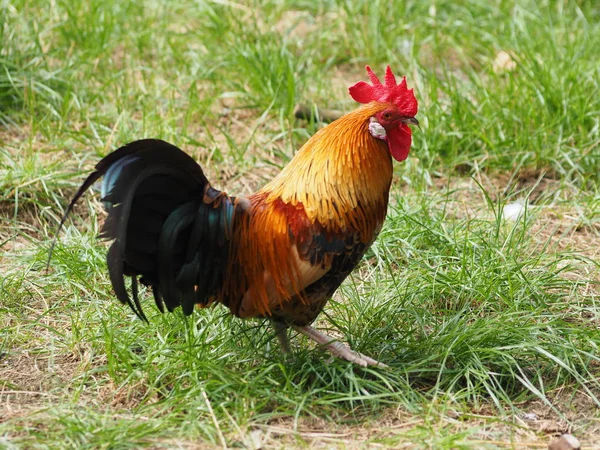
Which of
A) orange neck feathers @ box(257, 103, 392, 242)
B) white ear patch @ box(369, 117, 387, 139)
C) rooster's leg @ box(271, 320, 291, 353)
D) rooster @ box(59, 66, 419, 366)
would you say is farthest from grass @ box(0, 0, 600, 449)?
white ear patch @ box(369, 117, 387, 139)

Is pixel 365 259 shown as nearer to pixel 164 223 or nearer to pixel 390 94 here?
pixel 390 94

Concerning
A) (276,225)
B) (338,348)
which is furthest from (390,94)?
(338,348)

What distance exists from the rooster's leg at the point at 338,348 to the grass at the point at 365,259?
67 mm

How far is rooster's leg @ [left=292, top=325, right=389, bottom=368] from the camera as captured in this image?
11.7ft

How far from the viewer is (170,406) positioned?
10.9 ft

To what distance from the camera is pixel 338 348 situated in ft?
11.9

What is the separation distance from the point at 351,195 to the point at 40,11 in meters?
4.21

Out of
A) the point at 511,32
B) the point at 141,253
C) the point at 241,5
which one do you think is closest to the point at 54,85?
the point at 241,5

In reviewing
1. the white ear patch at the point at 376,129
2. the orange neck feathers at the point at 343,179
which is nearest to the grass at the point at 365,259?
the orange neck feathers at the point at 343,179

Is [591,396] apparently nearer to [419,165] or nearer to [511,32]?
[419,165]

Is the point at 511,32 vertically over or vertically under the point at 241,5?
under

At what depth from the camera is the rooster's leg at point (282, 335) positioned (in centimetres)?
361

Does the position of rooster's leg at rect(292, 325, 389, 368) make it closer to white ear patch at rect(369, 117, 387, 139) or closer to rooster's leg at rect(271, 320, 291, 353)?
rooster's leg at rect(271, 320, 291, 353)

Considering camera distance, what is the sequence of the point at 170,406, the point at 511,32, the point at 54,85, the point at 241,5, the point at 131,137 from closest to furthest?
the point at 170,406
the point at 131,137
the point at 54,85
the point at 511,32
the point at 241,5
